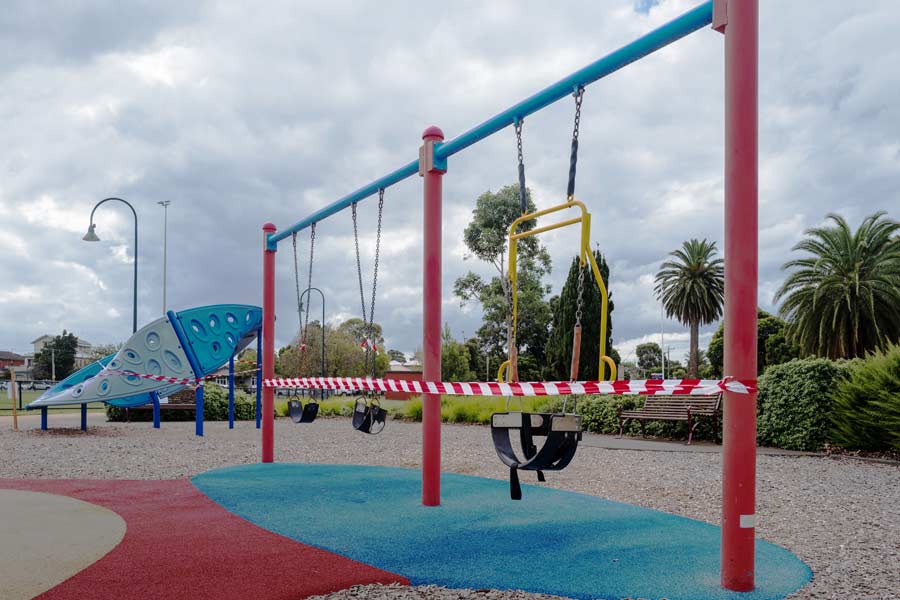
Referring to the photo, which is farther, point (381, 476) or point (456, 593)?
point (381, 476)

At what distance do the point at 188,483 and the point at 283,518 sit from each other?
254cm

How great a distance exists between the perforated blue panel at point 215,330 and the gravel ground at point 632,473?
5.08 feet

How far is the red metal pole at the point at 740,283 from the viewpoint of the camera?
12.8 ft

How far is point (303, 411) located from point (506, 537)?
4.70m

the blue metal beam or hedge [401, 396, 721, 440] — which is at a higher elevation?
the blue metal beam

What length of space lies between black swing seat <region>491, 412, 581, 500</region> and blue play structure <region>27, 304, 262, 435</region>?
10233 mm

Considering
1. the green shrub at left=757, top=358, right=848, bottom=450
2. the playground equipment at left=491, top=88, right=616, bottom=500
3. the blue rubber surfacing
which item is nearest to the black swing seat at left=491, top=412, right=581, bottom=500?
the playground equipment at left=491, top=88, right=616, bottom=500

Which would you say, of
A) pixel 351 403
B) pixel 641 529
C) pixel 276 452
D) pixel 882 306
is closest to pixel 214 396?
pixel 351 403

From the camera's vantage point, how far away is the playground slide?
1348 centimetres

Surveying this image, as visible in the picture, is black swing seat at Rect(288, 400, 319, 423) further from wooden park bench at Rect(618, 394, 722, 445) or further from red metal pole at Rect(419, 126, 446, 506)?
wooden park bench at Rect(618, 394, 722, 445)

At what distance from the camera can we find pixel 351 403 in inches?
860

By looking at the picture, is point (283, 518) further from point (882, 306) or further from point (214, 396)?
point (882, 306)

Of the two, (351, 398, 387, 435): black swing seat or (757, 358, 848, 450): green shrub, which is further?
(757, 358, 848, 450): green shrub

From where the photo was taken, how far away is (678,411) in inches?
548
